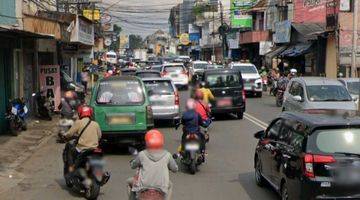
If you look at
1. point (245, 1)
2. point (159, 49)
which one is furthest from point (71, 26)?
point (159, 49)

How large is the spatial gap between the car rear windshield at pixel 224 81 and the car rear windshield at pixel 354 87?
4.22 metres

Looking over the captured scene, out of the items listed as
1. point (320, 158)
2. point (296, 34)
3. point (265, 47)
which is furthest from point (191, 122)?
point (265, 47)

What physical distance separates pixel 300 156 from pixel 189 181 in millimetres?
3621

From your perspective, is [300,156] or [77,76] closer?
[300,156]

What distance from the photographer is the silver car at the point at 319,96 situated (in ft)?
55.9

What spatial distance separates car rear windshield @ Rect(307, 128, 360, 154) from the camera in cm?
770

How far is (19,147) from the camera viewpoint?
50.6 ft

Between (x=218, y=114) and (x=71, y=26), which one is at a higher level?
(x=71, y=26)

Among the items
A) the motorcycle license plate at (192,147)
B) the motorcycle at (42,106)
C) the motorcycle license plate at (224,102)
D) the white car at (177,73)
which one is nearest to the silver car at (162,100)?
the motorcycle license plate at (224,102)

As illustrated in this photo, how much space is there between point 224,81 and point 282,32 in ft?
86.2

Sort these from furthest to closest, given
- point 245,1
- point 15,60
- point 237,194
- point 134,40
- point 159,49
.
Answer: point 134,40, point 159,49, point 245,1, point 15,60, point 237,194

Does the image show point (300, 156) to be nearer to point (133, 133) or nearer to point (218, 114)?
point (133, 133)

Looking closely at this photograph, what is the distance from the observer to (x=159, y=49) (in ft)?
490

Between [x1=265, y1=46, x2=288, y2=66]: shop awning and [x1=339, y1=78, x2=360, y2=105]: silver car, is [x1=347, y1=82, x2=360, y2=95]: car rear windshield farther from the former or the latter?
[x1=265, y1=46, x2=288, y2=66]: shop awning
